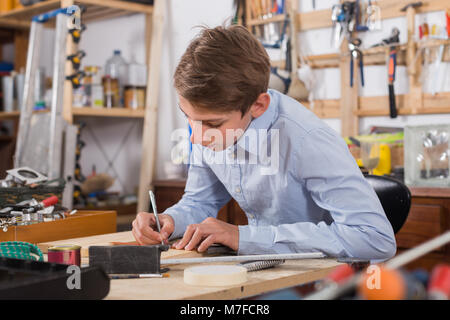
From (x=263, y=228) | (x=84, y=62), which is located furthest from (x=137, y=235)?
(x=84, y=62)

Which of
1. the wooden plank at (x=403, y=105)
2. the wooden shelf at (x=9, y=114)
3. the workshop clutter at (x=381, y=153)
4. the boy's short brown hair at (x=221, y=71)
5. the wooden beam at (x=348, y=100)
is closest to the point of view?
the boy's short brown hair at (x=221, y=71)

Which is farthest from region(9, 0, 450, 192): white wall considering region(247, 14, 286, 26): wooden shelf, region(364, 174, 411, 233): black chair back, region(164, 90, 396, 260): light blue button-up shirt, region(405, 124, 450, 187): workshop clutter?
region(164, 90, 396, 260): light blue button-up shirt

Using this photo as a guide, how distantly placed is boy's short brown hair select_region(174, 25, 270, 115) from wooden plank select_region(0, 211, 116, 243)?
1.52 ft

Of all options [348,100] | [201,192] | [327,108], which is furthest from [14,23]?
[201,192]

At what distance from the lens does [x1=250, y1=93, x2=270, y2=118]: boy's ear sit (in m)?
1.18

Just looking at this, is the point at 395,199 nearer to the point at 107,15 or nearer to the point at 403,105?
the point at 403,105

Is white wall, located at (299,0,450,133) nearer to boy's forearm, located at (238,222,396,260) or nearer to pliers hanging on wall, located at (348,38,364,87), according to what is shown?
pliers hanging on wall, located at (348,38,364,87)

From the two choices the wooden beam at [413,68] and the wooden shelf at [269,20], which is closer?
the wooden beam at [413,68]

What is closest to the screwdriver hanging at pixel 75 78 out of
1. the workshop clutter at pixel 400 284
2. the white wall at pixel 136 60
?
the white wall at pixel 136 60

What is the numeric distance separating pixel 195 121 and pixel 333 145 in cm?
31

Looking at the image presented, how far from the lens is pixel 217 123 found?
1104 millimetres

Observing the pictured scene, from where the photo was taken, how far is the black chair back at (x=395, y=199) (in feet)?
4.58

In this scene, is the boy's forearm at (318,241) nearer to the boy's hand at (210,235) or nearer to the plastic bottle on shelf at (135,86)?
the boy's hand at (210,235)
